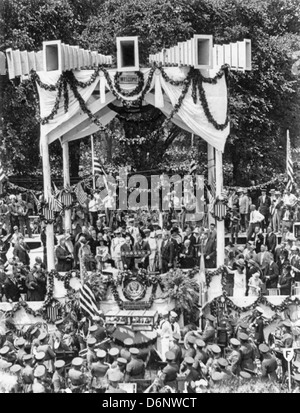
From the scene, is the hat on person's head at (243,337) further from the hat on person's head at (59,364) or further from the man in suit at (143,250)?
the man in suit at (143,250)

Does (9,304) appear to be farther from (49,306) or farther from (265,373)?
(265,373)

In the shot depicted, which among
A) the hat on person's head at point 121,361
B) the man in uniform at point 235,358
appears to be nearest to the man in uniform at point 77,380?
the hat on person's head at point 121,361

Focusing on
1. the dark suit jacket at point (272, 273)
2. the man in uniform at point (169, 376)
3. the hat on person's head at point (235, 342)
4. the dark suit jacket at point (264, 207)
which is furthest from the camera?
the dark suit jacket at point (264, 207)

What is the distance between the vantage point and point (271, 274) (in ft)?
54.6

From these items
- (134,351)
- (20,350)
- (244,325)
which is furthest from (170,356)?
(20,350)

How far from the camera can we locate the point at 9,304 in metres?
16.2

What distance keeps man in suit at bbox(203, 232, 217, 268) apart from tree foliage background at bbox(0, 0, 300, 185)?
873 centimetres

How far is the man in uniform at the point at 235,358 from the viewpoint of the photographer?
517 inches

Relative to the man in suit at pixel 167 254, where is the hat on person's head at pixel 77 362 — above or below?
below

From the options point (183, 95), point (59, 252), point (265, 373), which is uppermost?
point (183, 95)

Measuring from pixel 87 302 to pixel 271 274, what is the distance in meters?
4.47

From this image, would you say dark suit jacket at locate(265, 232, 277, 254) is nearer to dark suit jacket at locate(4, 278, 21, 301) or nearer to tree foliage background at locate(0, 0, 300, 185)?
dark suit jacket at locate(4, 278, 21, 301)

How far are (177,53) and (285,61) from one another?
10531 mm
